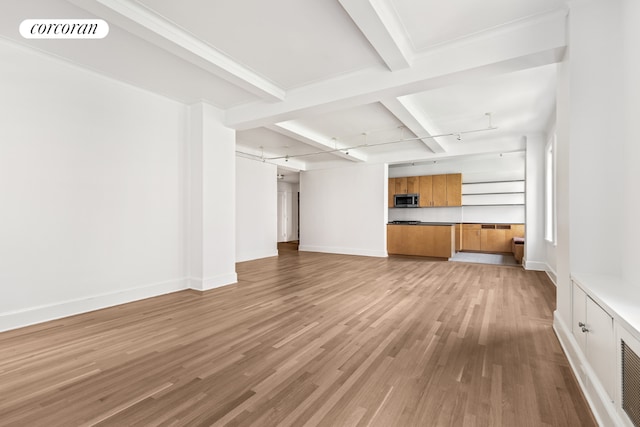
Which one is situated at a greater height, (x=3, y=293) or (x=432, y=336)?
(x=3, y=293)

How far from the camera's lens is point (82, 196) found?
3.51 meters

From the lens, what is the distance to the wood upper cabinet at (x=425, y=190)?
9.59m

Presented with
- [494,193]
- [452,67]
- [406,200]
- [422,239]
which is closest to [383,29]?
[452,67]

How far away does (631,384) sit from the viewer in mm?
1304

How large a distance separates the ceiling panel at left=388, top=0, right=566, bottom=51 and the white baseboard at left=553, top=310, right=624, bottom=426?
9.04 ft

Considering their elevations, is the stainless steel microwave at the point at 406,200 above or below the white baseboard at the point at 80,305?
above

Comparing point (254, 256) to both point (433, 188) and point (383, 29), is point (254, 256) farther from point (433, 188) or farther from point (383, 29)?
point (383, 29)

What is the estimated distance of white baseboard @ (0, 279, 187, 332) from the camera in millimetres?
2965

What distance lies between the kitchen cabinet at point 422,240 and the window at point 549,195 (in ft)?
7.10

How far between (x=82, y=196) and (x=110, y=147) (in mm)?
715

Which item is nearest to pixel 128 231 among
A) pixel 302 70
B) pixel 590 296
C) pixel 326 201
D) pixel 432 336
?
pixel 302 70

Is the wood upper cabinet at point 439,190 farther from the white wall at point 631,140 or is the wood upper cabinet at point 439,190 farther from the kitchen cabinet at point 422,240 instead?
the white wall at point 631,140

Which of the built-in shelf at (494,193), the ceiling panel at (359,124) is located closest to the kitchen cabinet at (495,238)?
the built-in shelf at (494,193)

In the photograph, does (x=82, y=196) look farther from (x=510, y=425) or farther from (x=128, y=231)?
(x=510, y=425)
